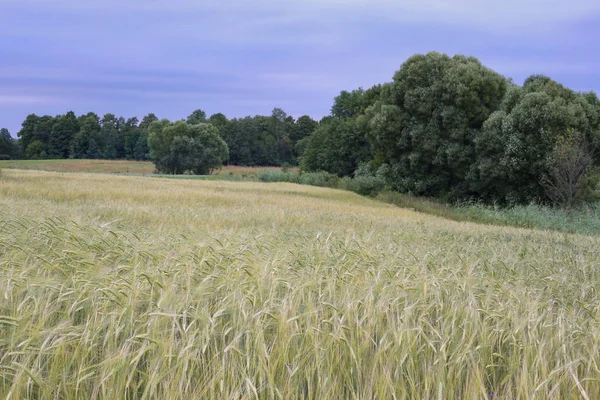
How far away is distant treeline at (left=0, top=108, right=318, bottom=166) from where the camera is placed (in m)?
101

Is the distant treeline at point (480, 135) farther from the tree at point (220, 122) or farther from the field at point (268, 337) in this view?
the tree at point (220, 122)

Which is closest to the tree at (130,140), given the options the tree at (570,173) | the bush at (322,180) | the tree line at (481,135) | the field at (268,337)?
the bush at (322,180)

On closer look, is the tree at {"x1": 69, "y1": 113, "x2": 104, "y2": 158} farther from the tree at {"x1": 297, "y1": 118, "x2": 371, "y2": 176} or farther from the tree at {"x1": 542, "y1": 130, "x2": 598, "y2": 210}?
the tree at {"x1": 542, "y1": 130, "x2": 598, "y2": 210}

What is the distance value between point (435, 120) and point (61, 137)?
3529 inches

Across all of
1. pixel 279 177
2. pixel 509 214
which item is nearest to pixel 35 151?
pixel 279 177

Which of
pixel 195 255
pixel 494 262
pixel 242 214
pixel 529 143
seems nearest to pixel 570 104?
pixel 529 143

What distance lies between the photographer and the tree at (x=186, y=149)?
75000 millimetres

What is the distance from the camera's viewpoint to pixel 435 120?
1358 inches

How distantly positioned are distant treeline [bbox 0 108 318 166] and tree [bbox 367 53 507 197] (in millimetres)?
67476

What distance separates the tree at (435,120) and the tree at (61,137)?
278 feet

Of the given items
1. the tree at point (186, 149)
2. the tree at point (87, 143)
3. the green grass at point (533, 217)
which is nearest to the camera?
the green grass at point (533, 217)

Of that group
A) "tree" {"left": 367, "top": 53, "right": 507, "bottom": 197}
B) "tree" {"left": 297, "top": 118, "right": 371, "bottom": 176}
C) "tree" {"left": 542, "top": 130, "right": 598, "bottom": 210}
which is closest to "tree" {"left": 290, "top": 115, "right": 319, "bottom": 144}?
"tree" {"left": 297, "top": 118, "right": 371, "bottom": 176}

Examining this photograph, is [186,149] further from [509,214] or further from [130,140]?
[509,214]

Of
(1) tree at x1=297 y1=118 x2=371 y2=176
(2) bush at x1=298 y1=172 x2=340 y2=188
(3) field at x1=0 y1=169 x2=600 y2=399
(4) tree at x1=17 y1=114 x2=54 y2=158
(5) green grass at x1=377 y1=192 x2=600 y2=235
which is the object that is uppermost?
(4) tree at x1=17 y1=114 x2=54 y2=158
